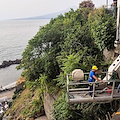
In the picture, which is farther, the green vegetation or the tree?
the tree

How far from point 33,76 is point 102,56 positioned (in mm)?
8311

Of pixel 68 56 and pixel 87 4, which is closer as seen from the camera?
pixel 68 56

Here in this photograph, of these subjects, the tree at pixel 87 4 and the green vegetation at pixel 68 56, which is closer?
the green vegetation at pixel 68 56

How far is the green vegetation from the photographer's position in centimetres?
899

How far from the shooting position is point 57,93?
39.6 ft

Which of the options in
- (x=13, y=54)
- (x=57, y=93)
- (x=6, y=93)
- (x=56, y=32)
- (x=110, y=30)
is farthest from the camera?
(x=13, y=54)

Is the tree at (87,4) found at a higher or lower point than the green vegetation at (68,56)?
higher

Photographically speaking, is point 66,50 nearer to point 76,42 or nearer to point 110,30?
point 76,42

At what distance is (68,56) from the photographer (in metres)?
9.66

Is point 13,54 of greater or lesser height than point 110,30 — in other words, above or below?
below

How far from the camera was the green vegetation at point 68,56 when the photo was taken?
8.99 m

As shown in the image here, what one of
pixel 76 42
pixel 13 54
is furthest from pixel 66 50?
pixel 13 54

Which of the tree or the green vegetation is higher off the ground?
the tree

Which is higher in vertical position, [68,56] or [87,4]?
[87,4]
